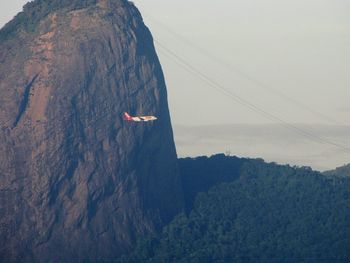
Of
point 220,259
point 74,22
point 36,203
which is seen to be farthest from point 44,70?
point 220,259

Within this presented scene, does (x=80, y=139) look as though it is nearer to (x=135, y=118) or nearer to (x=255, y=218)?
(x=135, y=118)

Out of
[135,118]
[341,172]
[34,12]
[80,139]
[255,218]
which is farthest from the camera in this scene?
[341,172]

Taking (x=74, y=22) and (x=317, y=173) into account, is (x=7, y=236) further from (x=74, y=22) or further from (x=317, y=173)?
(x=317, y=173)

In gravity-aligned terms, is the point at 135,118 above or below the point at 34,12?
below

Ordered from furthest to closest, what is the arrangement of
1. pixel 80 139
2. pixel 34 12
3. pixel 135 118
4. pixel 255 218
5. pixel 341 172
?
pixel 341 172 < pixel 255 218 < pixel 34 12 < pixel 135 118 < pixel 80 139

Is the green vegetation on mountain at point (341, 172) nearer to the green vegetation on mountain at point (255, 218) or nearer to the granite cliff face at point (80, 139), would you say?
the green vegetation on mountain at point (255, 218)

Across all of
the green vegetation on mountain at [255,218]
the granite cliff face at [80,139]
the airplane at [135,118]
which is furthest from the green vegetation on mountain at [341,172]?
the airplane at [135,118]

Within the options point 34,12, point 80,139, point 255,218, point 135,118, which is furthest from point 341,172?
point 80,139

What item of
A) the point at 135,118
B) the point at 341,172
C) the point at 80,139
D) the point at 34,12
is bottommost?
the point at 341,172

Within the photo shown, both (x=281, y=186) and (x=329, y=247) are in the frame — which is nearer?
(x=329, y=247)
